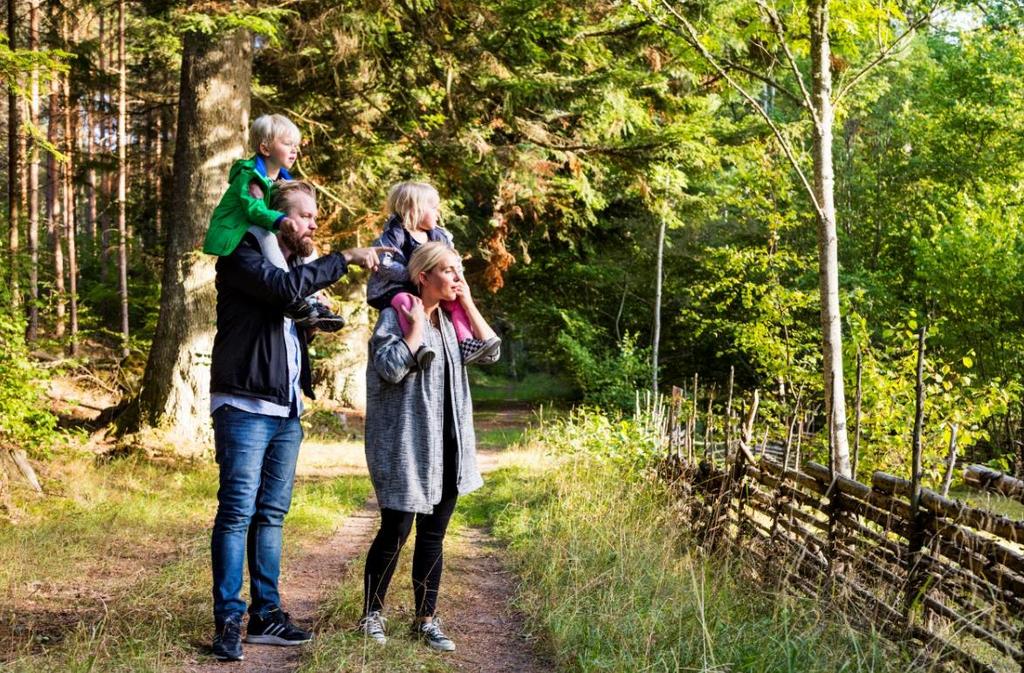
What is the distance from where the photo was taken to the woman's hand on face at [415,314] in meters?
3.35

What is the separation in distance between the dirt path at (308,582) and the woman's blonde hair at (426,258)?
1.49 meters

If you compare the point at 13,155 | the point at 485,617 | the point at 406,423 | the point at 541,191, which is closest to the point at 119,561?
the point at 485,617

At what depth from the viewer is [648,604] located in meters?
3.80

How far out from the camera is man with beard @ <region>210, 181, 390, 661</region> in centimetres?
322

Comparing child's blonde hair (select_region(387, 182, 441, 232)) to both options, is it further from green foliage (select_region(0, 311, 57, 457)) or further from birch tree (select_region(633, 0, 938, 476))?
green foliage (select_region(0, 311, 57, 457))

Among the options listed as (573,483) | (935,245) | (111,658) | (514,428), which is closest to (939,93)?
(935,245)

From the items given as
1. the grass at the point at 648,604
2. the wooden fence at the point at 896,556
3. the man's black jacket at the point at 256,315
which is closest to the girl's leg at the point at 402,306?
the man's black jacket at the point at 256,315

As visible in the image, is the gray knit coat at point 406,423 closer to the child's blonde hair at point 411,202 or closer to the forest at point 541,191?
the child's blonde hair at point 411,202

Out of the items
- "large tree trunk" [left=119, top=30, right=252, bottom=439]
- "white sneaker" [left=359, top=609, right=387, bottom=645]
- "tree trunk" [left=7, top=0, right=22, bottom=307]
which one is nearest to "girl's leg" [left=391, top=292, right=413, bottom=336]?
"white sneaker" [left=359, top=609, right=387, bottom=645]

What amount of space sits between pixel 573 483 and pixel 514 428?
34.5ft

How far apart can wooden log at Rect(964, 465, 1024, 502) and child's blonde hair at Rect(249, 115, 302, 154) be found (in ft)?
9.73

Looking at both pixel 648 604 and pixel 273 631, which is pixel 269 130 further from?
pixel 648 604

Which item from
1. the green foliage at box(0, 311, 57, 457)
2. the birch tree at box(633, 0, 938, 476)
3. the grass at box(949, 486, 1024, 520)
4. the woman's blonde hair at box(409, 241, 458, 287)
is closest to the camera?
the woman's blonde hair at box(409, 241, 458, 287)

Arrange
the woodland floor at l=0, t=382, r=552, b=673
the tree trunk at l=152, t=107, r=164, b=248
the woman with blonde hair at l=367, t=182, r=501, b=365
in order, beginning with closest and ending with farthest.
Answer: the woodland floor at l=0, t=382, r=552, b=673, the woman with blonde hair at l=367, t=182, r=501, b=365, the tree trunk at l=152, t=107, r=164, b=248
